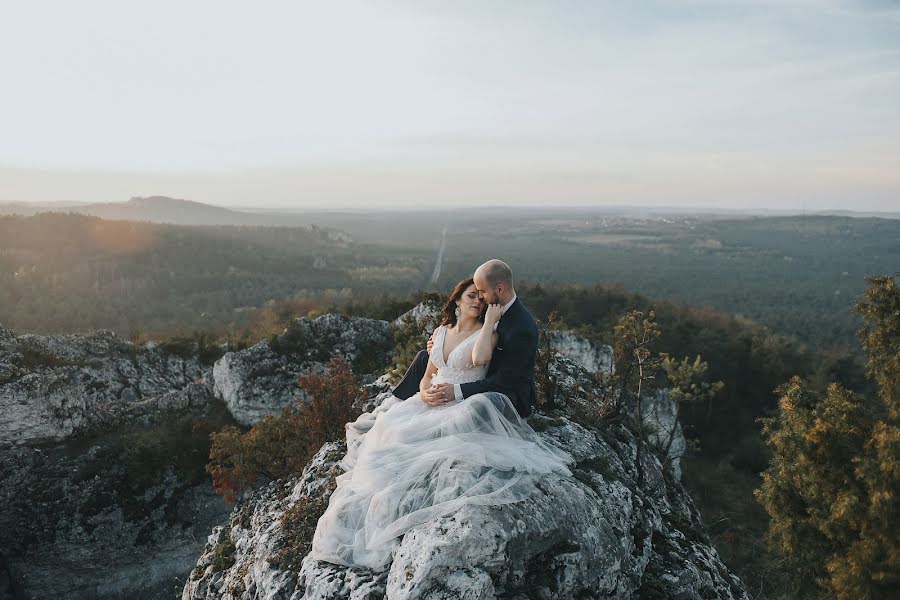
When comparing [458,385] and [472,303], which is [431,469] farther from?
[472,303]

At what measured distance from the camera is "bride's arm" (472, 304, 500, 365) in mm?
6059

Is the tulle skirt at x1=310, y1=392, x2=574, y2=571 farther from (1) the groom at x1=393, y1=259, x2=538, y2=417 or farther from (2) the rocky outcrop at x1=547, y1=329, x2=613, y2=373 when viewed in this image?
(2) the rocky outcrop at x1=547, y1=329, x2=613, y2=373

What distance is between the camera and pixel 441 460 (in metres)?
5.50

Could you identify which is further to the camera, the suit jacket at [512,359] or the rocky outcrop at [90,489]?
the rocky outcrop at [90,489]

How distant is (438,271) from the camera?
118m

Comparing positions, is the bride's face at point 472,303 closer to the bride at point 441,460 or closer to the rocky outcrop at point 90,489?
the bride at point 441,460

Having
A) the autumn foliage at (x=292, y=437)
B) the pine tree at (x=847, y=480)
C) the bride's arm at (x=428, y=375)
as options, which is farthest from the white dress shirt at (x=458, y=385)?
the pine tree at (x=847, y=480)

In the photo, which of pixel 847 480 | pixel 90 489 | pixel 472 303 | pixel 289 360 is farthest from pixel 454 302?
pixel 289 360

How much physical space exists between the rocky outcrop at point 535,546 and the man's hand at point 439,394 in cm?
152

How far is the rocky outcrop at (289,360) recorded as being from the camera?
19.5 metres

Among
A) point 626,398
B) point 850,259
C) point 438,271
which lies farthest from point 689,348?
point 850,259

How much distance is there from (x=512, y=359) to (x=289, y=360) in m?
16.5

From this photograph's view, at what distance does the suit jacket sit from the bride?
14cm

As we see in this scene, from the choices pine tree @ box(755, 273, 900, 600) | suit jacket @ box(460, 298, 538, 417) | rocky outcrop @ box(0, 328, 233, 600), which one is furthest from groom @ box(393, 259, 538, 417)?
rocky outcrop @ box(0, 328, 233, 600)
